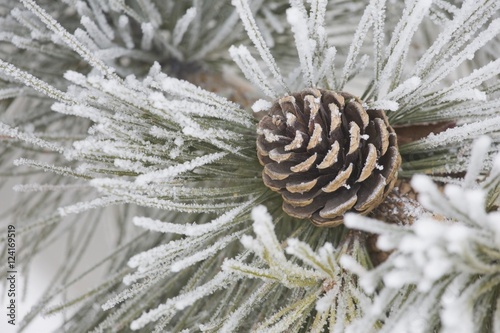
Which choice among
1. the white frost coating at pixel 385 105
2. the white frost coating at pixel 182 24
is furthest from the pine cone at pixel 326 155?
the white frost coating at pixel 182 24

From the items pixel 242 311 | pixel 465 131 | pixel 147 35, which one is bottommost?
pixel 242 311

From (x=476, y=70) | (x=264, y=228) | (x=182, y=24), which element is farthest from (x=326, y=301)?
(x=182, y=24)

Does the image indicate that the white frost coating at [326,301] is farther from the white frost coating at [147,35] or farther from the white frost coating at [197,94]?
the white frost coating at [147,35]

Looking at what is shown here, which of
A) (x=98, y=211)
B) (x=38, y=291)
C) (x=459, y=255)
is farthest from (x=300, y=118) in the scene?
(x=38, y=291)


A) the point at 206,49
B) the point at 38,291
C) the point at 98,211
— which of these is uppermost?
the point at 206,49

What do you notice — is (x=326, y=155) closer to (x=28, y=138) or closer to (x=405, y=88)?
(x=405, y=88)

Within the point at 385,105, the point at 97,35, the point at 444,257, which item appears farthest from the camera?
the point at 97,35

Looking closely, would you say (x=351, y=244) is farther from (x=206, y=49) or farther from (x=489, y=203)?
(x=206, y=49)
